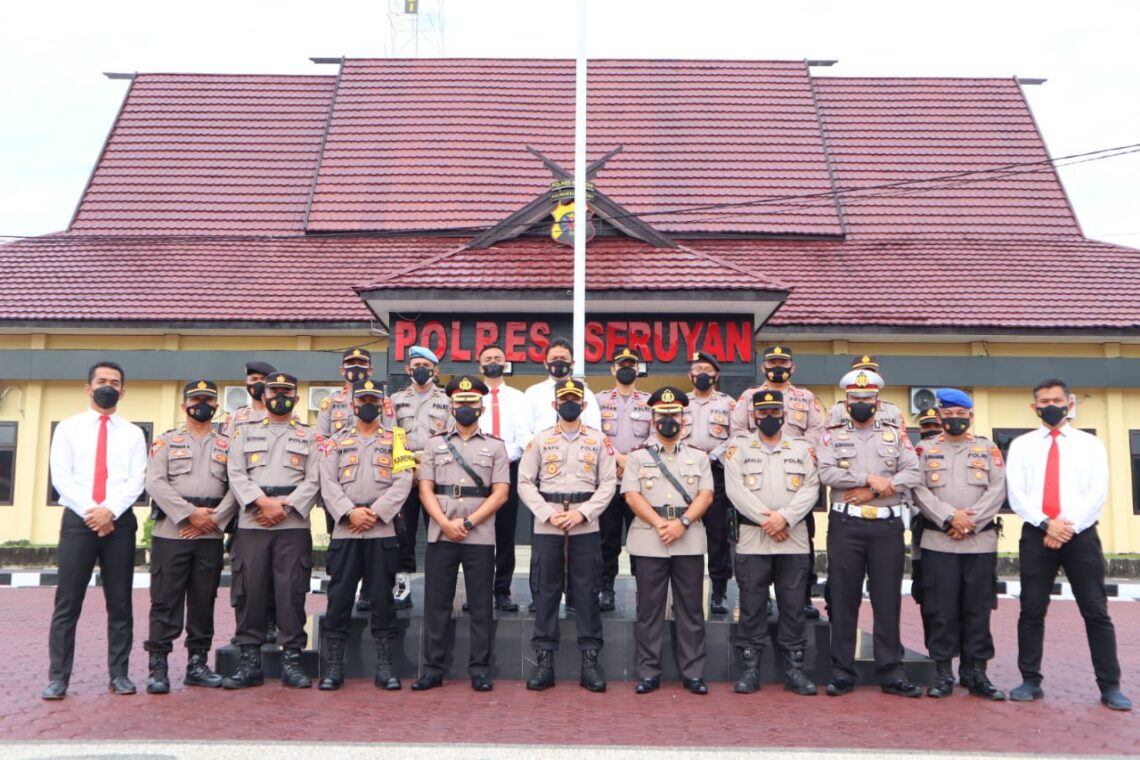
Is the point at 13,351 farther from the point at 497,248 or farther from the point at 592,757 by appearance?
the point at 592,757

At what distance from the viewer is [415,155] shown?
60.3ft

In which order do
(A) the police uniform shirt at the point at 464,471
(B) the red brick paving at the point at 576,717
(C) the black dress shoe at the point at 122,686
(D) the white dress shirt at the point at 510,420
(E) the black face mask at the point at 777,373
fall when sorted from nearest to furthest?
(B) the red brick paving at the point at 576,717
(C) the black dress shoe at the point at 122,686
(A) the police uniform shirt at the point at 464,471
(E) the black face mask at the point at 777,373
(D) the white dress shirt at the point at 510,420

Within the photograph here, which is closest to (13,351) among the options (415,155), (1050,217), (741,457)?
(415,155)

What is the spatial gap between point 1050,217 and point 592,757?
15.4 meters

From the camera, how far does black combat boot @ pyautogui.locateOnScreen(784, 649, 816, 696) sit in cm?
670

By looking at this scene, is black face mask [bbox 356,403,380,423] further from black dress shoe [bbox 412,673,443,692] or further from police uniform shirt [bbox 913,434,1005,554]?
police uniform shirt [bbox 913,434,1005,554]

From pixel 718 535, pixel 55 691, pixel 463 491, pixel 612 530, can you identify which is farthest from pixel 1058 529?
pixel 55 691

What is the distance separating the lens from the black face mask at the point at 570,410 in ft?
23.1

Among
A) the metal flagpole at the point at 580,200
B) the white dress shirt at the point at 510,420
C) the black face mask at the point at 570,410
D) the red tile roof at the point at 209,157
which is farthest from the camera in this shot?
the red tile roof at the point at 209,157

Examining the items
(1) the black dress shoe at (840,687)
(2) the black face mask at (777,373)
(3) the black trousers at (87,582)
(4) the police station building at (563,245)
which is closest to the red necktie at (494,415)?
(2) the black face mask at (777,373)

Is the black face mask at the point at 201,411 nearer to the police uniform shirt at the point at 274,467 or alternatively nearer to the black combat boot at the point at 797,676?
the police uniform shirt at the point at 274,467

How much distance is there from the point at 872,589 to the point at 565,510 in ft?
6.77

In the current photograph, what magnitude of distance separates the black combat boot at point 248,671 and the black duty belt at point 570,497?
6.96 feet

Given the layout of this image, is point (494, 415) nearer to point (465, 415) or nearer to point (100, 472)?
point (465, 415)
